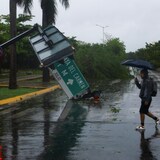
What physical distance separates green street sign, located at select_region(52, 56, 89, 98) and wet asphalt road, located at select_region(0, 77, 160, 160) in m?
1.32

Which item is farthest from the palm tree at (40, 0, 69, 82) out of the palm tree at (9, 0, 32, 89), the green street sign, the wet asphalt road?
the wet asphalt road

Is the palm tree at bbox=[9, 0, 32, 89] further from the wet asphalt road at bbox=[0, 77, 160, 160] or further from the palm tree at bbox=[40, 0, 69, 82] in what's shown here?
the wet asphalt road at bbox=[0, 77, 160, 160]

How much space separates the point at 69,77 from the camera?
18.9 m

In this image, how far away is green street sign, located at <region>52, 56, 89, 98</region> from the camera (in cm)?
1861

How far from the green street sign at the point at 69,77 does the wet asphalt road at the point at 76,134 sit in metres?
1.32

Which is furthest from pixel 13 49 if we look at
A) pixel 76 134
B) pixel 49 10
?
pixel 76 134

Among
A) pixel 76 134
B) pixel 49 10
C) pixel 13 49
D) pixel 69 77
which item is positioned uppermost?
pixel 49 10

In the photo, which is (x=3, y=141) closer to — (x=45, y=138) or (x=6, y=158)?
(x=45, y=138)

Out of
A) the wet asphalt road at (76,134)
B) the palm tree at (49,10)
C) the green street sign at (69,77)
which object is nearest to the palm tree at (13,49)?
the palm tree at (49,10)

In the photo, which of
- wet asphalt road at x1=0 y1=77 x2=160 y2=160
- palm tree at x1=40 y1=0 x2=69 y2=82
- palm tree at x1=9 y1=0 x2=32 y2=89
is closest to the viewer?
wet asphalt road at x1=0 y1=77 x2=160 y2=160

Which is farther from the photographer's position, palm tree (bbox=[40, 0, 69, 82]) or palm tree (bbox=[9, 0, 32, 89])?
palm tree (bbox=[40, 0, 69, 82])

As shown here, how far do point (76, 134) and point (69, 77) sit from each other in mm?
7796

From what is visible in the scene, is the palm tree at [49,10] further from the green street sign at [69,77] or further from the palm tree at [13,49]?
the green street sign at [69,77]

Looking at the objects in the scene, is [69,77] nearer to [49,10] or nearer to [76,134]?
[76,134]
